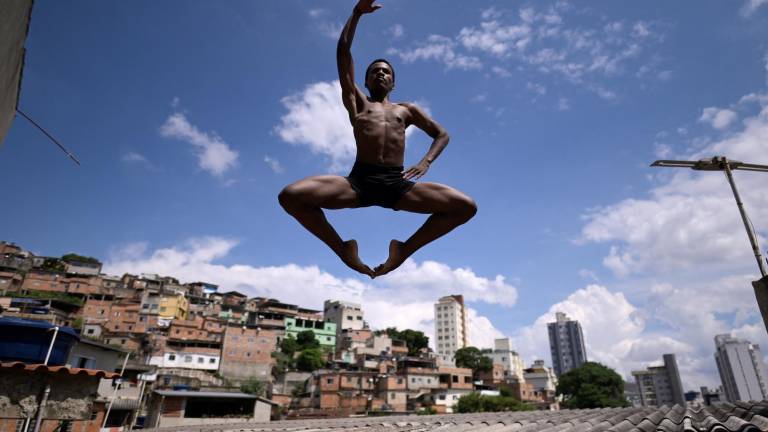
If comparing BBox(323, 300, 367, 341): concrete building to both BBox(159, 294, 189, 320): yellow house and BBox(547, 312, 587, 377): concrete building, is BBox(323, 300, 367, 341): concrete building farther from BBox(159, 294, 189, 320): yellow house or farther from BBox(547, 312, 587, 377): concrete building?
BBox(547, 312, 587, 377): concrete building

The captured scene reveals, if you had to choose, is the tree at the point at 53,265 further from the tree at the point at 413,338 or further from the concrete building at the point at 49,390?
the concrete building at the point at 49,390

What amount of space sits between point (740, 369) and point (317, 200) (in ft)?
591

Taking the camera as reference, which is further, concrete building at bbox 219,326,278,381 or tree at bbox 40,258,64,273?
tree at bbox 40,258,64,273

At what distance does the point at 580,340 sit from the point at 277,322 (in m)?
155

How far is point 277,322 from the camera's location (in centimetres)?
7331

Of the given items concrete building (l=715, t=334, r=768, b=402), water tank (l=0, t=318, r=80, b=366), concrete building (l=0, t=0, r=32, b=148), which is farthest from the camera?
concrete building (l=715, t=334, r=768, b=402)

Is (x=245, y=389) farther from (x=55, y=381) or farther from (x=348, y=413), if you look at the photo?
(x=55, y=381)

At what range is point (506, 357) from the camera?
98.8 metres

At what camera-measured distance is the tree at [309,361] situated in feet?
199

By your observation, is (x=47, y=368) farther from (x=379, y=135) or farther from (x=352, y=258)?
(x=379, y=135)

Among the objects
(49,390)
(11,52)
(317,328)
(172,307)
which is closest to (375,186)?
(11,52)

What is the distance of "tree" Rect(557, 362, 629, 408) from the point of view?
70.4 metres

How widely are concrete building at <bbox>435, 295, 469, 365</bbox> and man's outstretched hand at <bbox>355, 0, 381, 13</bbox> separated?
114m

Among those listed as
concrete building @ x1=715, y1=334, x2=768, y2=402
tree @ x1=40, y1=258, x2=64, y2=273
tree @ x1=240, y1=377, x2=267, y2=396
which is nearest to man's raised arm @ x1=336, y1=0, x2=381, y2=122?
tree @ x1=240, y1=377, x2=267, y2=396
